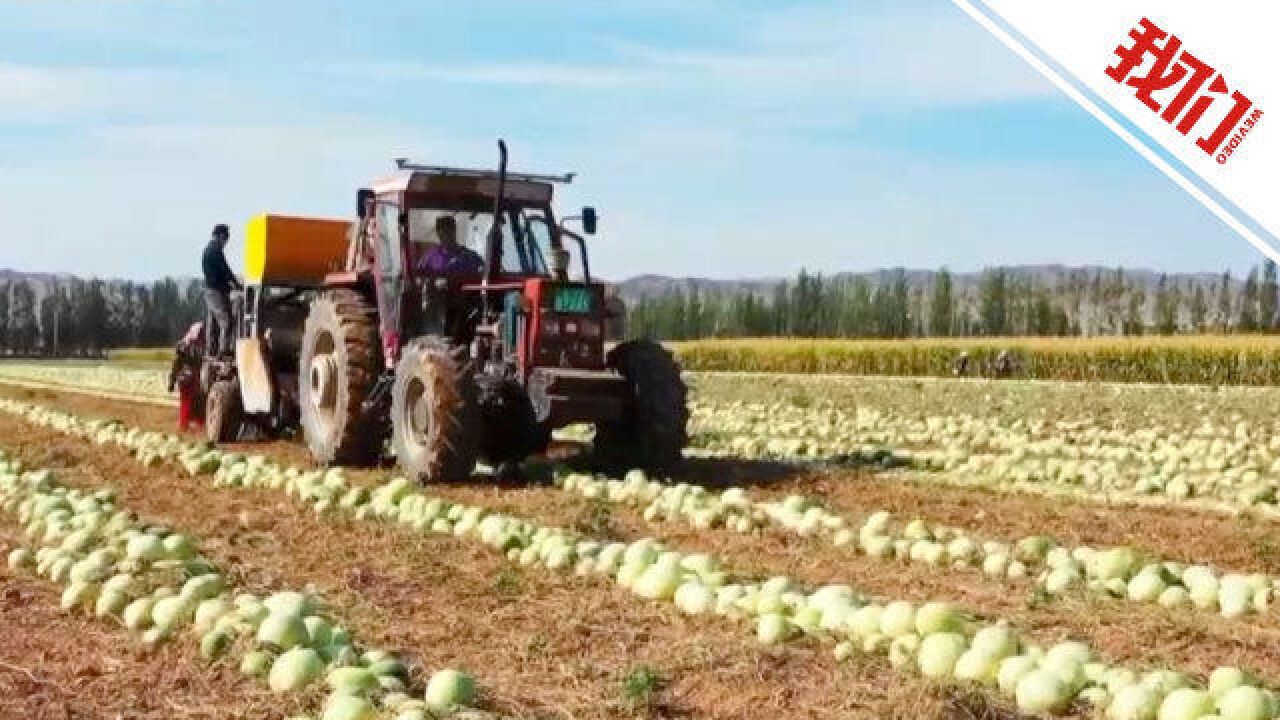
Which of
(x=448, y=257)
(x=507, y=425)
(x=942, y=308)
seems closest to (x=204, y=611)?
(x=507, y=425)

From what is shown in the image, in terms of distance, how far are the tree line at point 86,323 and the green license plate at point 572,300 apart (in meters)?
78.7

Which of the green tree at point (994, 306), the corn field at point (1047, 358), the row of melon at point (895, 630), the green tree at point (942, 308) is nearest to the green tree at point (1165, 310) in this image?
the green tree at point (994, 306)

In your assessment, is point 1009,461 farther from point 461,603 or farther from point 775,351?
point 775,351

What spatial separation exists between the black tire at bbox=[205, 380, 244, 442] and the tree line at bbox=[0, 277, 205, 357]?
7245cm

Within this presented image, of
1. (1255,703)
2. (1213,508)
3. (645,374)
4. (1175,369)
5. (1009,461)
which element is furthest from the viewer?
(1175,369)

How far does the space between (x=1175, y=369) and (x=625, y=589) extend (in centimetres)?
3709

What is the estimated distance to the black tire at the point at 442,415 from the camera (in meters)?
12.0

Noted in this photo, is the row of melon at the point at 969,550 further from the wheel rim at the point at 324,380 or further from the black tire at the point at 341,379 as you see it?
the wheel rim at the point at 324,380

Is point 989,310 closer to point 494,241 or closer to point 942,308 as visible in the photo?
point 942,308

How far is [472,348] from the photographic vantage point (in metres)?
13.1

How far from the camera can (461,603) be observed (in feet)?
Answer: 25.1

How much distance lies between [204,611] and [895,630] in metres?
3.07

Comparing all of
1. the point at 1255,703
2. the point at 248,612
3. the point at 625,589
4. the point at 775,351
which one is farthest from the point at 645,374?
the point at 775,351

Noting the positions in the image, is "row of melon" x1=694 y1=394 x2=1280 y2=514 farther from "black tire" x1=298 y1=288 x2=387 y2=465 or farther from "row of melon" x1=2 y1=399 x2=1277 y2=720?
"row of melon" x1=2 y1=399 x2=1277 y2=720
